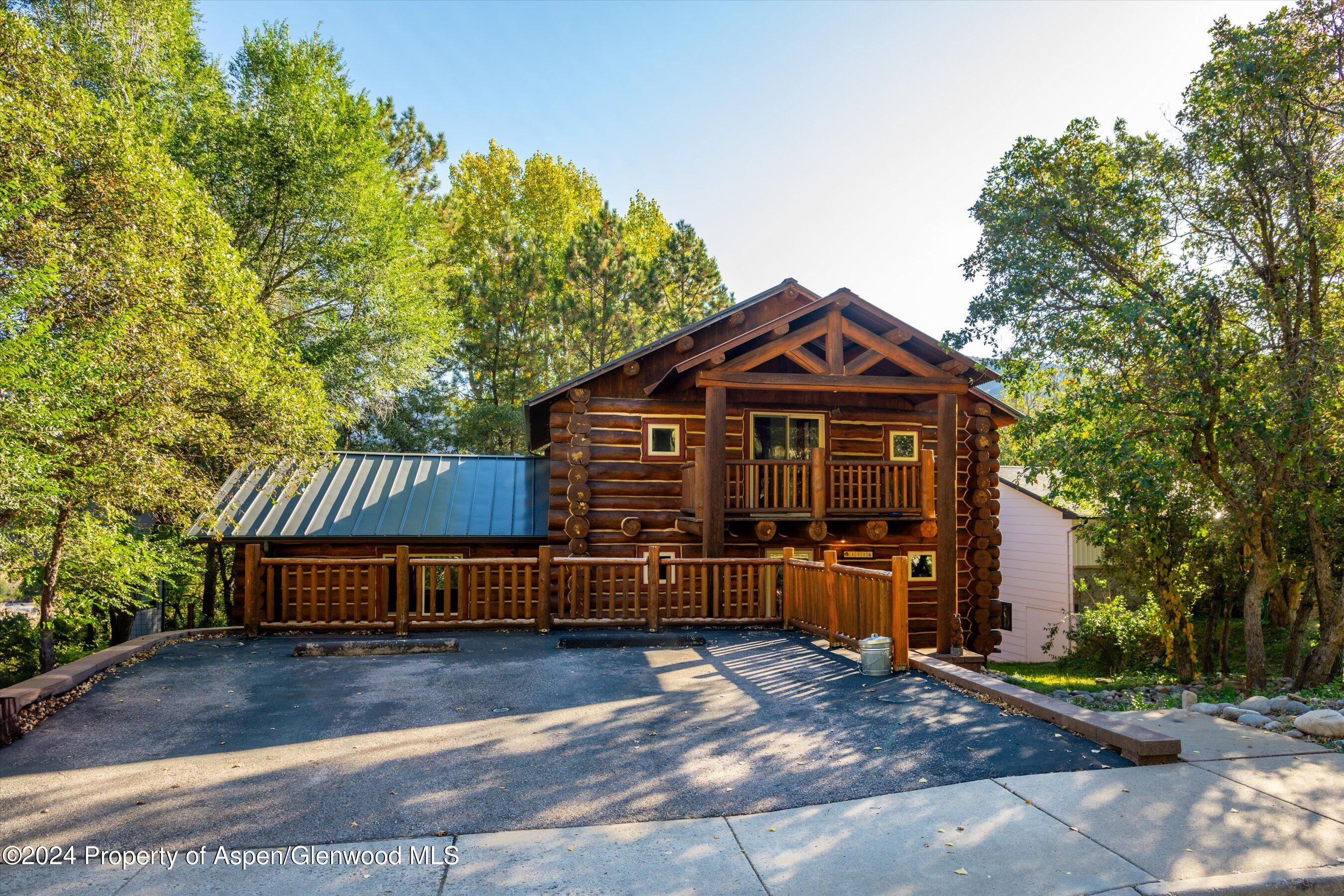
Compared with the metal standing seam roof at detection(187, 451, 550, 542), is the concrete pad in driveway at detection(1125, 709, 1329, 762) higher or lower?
lower

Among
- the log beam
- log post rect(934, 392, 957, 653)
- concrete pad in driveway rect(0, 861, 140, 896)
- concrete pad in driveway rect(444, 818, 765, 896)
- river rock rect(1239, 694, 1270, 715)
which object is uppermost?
the log beam

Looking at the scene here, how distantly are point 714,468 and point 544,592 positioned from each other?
11.7 feet

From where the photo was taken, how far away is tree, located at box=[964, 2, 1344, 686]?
399 inches

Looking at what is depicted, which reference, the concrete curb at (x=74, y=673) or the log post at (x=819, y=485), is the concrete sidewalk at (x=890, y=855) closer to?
the concrete curb at (x=74, y=673)

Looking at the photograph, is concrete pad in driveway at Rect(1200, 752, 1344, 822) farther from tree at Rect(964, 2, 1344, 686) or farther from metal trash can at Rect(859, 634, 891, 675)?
tree at Rect(964, 2, 1344, 686)

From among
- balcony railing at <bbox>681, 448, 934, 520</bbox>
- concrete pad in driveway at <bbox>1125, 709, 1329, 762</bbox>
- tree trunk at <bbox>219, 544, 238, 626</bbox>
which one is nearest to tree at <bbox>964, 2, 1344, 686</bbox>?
balcony railing at <bbox>681, 448, 934, 520</bbox>

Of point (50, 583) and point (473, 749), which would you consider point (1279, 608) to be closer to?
point (473, 749)

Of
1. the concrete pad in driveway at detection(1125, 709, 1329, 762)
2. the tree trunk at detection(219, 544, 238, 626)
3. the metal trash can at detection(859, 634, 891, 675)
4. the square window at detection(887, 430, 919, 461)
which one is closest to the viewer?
the concrete pad in driveway at detection(1125, 709, 1329, 762)

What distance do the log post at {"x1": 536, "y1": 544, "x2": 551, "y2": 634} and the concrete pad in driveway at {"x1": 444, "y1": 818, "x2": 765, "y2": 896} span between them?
24.2ft

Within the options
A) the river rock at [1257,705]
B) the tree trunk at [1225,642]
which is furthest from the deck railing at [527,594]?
the tree trunk at [1225,642]

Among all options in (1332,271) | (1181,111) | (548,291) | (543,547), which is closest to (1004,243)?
(1181,111)

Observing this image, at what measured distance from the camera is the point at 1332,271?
10945 millimetres

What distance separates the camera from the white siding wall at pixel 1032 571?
69.1ft

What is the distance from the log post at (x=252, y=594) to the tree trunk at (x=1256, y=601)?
15772 mm
